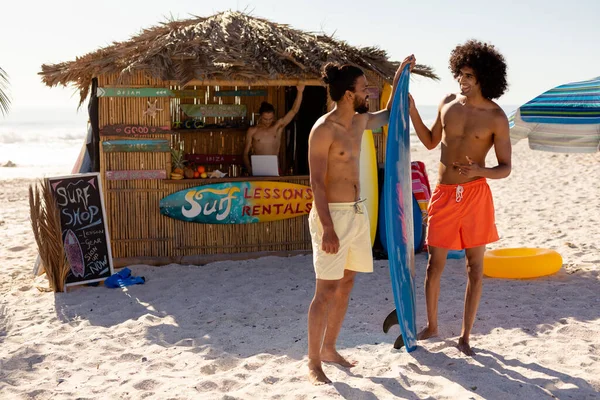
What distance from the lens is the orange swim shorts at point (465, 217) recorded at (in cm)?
410

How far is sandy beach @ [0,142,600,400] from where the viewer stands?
12.3 feet

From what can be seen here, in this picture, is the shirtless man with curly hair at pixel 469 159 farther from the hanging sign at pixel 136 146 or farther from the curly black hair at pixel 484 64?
the hanging sign at pixel 136 146

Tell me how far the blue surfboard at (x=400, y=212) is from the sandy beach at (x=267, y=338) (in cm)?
30

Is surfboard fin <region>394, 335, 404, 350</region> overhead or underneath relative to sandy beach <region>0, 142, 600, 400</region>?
overhead

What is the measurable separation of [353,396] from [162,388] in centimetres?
108

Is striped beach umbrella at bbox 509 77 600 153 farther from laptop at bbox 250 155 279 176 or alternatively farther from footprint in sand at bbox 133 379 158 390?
footprint in sand at bbox 133 379 158 390

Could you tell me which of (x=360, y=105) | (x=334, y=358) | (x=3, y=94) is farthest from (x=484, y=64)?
(x=3, y=94)

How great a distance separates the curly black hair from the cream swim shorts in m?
1.09

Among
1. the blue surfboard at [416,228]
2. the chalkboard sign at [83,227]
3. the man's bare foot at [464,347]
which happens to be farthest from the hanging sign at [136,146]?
the man's bare foot at [464,347]

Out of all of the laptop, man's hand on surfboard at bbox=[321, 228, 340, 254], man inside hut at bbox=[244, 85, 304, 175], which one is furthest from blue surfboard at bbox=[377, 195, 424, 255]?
man's hand on surfboard at bbox=[321, 228, 340, 254]

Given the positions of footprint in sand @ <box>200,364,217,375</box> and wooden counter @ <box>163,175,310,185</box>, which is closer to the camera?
footprint in sand @ <box>200,364,217,375</box>

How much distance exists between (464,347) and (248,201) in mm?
3541

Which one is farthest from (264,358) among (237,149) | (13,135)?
(13,135)

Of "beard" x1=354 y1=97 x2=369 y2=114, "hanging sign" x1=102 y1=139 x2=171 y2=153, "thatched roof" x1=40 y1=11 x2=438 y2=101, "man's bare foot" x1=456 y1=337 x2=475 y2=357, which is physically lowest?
"man's bare foot" x1=456 y1=337 x2=475 y2=357
